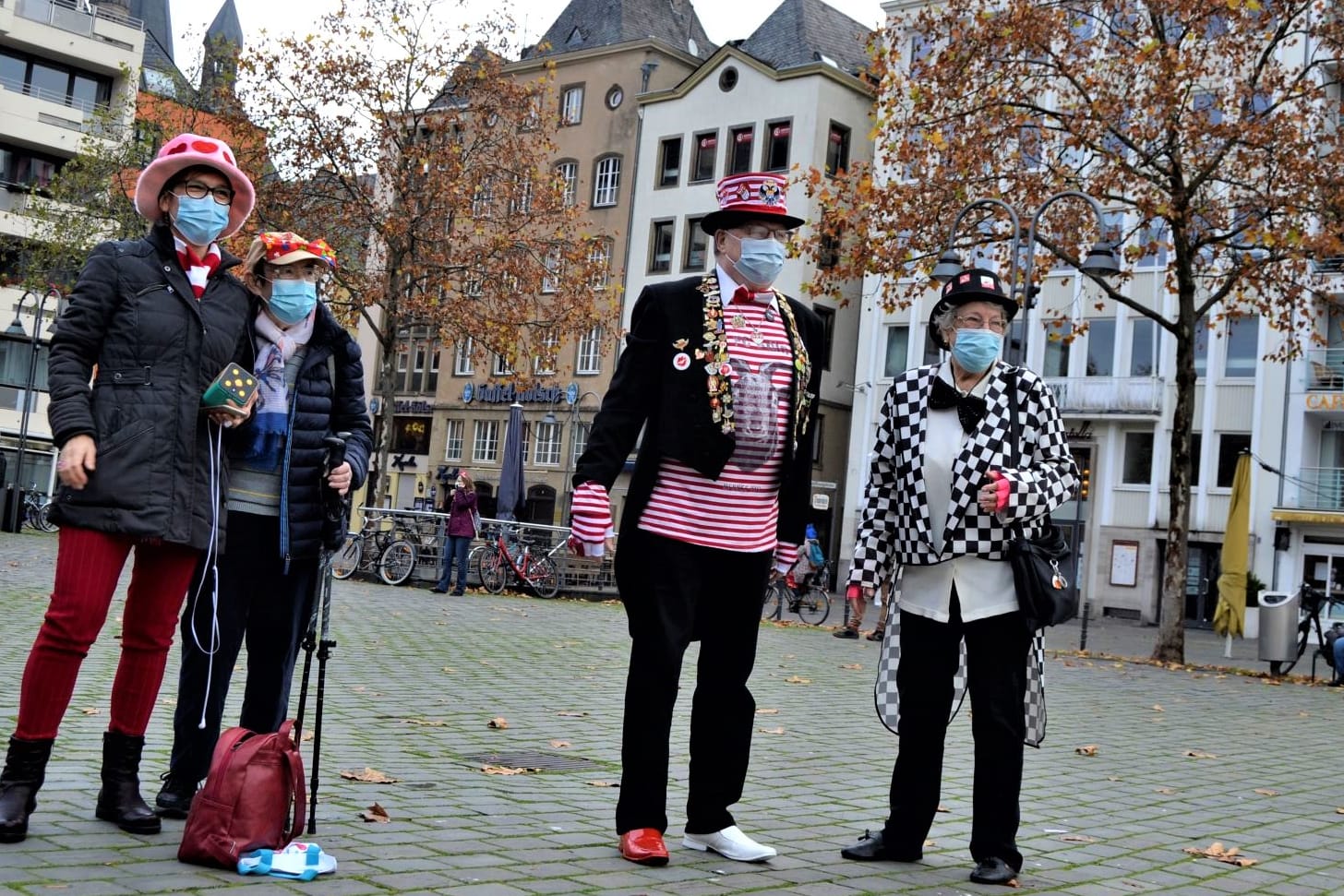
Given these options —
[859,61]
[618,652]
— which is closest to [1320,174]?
[618,652]

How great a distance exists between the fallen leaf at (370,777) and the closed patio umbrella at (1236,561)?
1726 centimetres

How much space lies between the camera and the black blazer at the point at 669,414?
542 centimetres

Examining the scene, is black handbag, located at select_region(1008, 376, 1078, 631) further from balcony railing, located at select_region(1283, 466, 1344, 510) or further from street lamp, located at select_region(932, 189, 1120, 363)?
balcony railing, located at select_region(1283, 466, 1344, 510)

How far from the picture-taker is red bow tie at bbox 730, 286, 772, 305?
18.4ft

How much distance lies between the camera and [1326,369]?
42.2 metres

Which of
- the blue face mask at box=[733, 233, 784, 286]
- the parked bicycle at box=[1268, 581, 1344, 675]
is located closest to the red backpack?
the blue face mask at box=[733, 233, 784, 286]

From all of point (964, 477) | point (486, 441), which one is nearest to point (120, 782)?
point (964, 477)

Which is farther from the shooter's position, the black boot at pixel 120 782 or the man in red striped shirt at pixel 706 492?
the man in red striped shirt at pixel 706 492

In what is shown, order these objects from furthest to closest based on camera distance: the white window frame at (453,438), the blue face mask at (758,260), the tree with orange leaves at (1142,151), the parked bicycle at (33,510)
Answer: the white window frame at (453,438)
the parked bicycle at (33,510)
the tree with orange leaves at (1142,151)
the blue face mask at (758,260)

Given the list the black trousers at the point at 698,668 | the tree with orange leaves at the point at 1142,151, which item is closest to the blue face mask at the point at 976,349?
the black trousers at the point at 698,668

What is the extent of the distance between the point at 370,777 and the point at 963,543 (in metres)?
2.62

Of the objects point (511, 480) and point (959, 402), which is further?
point (511, 480)

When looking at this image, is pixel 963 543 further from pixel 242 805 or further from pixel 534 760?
pixel 534 760

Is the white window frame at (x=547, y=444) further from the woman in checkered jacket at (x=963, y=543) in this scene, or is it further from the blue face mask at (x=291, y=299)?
the blue face mask at (x=291, y=299)
